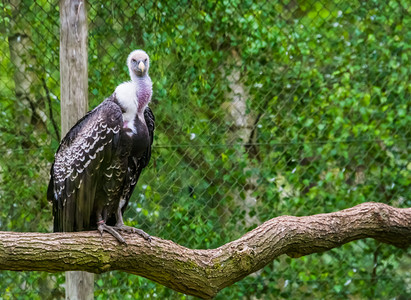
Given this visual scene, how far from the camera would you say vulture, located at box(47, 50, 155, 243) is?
144 inches

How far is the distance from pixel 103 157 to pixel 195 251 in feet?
2.35

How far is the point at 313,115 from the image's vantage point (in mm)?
5180

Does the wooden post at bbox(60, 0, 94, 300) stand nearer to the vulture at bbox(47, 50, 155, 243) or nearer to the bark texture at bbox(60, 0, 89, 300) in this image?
the bark texture at bbox(60, 0, 89, 300)

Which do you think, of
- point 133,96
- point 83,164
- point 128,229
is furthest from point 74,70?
point 128,229

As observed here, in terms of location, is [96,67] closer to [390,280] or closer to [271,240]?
[271,240]

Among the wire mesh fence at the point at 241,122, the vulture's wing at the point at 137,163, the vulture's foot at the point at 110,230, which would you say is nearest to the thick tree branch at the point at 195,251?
the vulture's foot at the point at 110,230

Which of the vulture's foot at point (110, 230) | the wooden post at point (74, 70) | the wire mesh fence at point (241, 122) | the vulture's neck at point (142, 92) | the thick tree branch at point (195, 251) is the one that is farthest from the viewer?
the wire mesh fence at point (241, 122)

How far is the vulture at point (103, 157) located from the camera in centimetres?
365

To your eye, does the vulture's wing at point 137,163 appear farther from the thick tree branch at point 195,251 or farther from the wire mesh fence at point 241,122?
the wire mesh fence at point 241,122

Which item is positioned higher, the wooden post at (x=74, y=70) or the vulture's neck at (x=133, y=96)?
the wooden post at (x=74, y=70)

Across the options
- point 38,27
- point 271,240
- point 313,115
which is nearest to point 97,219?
point 271,240

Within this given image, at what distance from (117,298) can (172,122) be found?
1254 millimetres

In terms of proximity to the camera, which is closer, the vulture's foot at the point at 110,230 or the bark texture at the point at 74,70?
the vulture's foot at the point at 110,230

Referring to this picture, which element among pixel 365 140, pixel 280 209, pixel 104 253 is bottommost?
pixel 104 253
